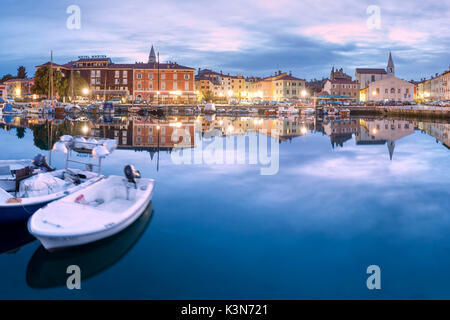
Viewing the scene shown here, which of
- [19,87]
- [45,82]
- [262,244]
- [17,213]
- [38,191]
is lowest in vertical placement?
[262,244]

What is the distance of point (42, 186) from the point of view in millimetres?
12078

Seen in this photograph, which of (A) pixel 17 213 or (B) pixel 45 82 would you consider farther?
(B) pixel 45 82

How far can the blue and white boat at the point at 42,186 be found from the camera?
10.6 m

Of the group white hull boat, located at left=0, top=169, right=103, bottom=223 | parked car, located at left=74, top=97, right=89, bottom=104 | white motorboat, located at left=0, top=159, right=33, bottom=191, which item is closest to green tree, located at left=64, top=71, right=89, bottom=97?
parked car, located at left=74, top=97, right=89, bottom=104

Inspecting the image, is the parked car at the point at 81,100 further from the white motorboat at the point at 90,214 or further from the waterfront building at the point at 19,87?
the white motorboat at the point at 90,214

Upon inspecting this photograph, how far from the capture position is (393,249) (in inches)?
400

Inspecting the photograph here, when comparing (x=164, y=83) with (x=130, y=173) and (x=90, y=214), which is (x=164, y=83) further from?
(x=90, y=214)

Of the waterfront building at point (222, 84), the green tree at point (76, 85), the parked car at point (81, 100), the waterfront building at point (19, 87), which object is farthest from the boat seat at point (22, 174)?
the waterfront building at point (19, 87)

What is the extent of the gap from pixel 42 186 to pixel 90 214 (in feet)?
11.1

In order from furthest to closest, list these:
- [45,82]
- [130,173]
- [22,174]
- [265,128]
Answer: [45,82] → [265,128] → [22,174] → [130,173]

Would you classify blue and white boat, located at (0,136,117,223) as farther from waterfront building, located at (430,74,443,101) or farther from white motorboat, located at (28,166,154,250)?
waterfront building, located at (430,74,443,101)

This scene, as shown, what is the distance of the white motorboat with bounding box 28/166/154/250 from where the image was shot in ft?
28.7

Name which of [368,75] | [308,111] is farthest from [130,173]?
[368,75]

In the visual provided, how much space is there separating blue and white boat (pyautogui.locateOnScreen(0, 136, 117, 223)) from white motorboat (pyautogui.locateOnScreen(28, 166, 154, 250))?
72 centimetres
